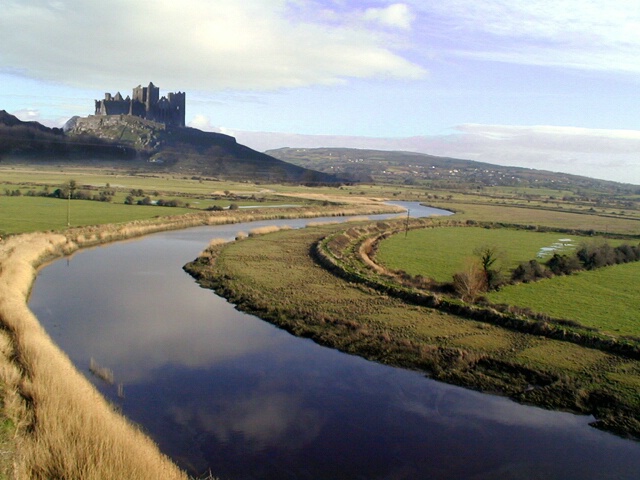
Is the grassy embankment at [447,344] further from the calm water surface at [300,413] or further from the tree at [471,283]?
the tree at [471,283]

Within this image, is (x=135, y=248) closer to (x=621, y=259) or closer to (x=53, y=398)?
(x=53, y=398)

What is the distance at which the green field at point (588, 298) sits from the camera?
56.8ft

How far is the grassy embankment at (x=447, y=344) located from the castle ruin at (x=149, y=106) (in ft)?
446

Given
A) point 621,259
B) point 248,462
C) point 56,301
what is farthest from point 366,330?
point 621,259

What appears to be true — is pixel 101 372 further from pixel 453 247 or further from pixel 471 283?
pixel 453 247

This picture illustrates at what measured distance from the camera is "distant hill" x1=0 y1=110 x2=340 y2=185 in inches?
3927

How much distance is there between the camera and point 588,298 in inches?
827

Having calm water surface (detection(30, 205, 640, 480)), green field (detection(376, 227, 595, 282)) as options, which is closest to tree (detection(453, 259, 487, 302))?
green field (detection(376, 227, 595, 282))

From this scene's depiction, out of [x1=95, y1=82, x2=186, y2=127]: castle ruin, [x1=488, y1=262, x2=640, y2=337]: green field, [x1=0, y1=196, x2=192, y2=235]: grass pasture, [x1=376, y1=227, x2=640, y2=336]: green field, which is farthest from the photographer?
[x1=95, y1=82, x2=186, y2=127]: castle ruin

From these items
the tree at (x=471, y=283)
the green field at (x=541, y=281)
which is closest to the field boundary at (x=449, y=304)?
the tree at (x=471, y=283)

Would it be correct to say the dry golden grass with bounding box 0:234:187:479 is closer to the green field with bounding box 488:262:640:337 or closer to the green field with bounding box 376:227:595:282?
the green field with bounding box 488:262:640:337

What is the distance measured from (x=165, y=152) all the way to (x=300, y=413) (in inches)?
4809

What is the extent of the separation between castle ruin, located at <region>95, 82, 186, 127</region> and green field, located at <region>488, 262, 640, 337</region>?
136 meters

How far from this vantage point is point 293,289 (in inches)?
827
